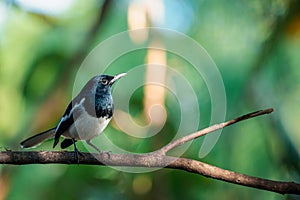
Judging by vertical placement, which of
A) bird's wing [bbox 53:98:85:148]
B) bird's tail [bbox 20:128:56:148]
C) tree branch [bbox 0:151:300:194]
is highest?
tree branch [bbox 0:151:300:194]

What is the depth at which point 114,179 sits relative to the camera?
2490 millimetres

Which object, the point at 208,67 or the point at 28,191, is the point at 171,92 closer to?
the point at 208,67

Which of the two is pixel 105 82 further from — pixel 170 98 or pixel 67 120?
pixel 170 98

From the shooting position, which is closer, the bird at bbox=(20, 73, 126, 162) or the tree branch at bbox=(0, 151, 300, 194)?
the tree branch at bbox=(0, 151, 300, 194)

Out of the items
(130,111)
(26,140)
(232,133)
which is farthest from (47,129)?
(232,133)

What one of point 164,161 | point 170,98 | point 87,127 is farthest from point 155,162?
point 170,98

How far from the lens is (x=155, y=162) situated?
152 centimetres

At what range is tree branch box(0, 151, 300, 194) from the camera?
140 cm

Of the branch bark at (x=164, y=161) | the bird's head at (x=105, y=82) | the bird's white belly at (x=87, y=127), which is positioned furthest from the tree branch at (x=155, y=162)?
the bird's head at (x=105, y=82)

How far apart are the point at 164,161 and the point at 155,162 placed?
0.02 metres

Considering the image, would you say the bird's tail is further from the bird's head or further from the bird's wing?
the bird's head

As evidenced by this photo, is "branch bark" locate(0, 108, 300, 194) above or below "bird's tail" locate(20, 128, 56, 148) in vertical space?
above

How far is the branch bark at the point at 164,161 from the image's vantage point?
4.61ft

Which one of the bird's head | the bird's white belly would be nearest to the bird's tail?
the bird's white belly
